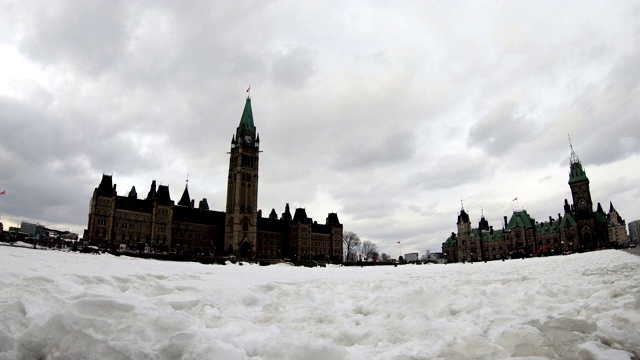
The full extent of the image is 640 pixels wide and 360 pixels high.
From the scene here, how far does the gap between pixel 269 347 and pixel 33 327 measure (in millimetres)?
2453

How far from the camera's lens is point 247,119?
125 metres

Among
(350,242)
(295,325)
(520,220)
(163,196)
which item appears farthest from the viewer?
(350,242)

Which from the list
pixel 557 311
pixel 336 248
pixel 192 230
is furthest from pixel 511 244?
pixel 557 311

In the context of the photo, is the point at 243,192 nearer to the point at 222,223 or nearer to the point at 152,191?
A: the point at 222,223

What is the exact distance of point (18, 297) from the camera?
15.0 feet

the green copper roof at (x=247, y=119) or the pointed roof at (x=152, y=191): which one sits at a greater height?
the green copper roof at (x=247, y=119)

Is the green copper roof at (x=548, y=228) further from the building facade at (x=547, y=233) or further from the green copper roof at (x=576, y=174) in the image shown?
the green copper roof at (x=576, y=174)

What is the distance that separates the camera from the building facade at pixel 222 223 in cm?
9601

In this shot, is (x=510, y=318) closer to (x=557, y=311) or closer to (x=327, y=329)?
(x=557, y=311)

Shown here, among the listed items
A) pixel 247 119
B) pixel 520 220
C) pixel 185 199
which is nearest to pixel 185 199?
pixel 185 199

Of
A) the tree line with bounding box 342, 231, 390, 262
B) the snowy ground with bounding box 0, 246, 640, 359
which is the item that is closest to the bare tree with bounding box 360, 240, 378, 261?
the tree line with bounding box 342, 231, 390, 262

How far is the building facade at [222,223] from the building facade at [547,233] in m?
50.1

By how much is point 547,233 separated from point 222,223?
109795 mm

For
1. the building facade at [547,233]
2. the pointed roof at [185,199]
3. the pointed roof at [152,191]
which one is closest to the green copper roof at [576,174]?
the building facade at [547,233]
